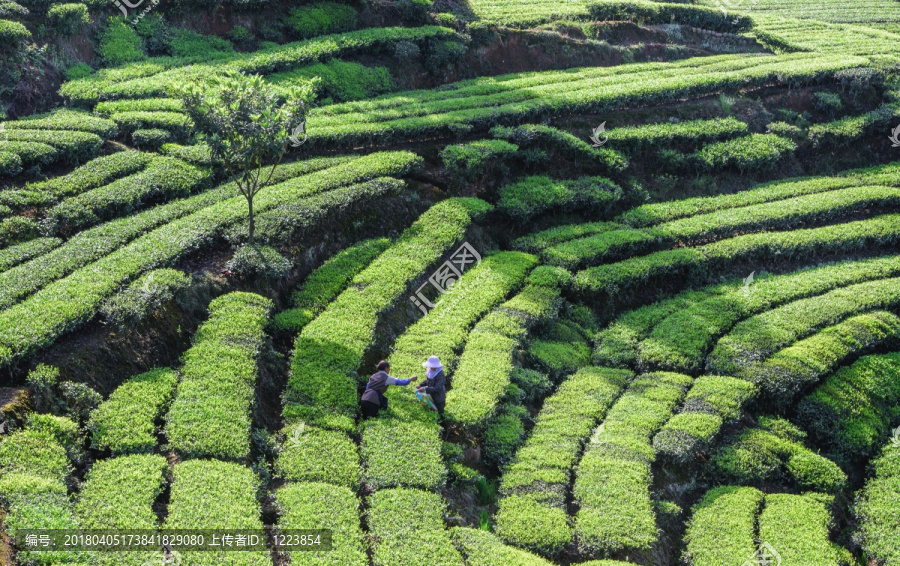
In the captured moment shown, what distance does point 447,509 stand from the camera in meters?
12.1

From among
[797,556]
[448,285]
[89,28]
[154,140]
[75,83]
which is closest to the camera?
[797,556]

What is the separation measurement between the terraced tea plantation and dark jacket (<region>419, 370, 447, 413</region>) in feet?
0.23

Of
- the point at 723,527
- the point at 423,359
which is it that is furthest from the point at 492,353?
the point at 723,527

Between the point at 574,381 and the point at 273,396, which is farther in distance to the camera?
the point at 574,381

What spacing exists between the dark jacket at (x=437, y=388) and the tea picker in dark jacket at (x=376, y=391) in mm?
424

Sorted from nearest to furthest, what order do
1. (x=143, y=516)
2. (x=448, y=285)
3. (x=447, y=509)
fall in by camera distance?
(x=143, y=516), (x=447, y=509), (x=448, y=285)

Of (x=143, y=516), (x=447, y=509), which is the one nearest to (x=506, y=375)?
(x=447, y=509)

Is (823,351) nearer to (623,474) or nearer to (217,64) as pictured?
(623,474)

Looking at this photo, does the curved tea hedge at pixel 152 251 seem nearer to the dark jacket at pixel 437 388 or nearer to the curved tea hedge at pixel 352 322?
the curved tea hedge at pixel 352 322

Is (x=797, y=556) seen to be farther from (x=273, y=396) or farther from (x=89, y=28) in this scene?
(x=89, y=28)

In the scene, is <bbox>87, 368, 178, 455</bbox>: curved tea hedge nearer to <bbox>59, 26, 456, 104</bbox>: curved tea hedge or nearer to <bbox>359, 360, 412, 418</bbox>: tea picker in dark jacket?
<bbox>359, 360, 412, 418</bbox>: tea picker in dark jacket

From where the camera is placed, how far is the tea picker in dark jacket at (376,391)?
1323cm

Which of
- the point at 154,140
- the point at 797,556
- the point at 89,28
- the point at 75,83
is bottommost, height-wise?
the point at 797,556

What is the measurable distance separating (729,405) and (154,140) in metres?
16.6
